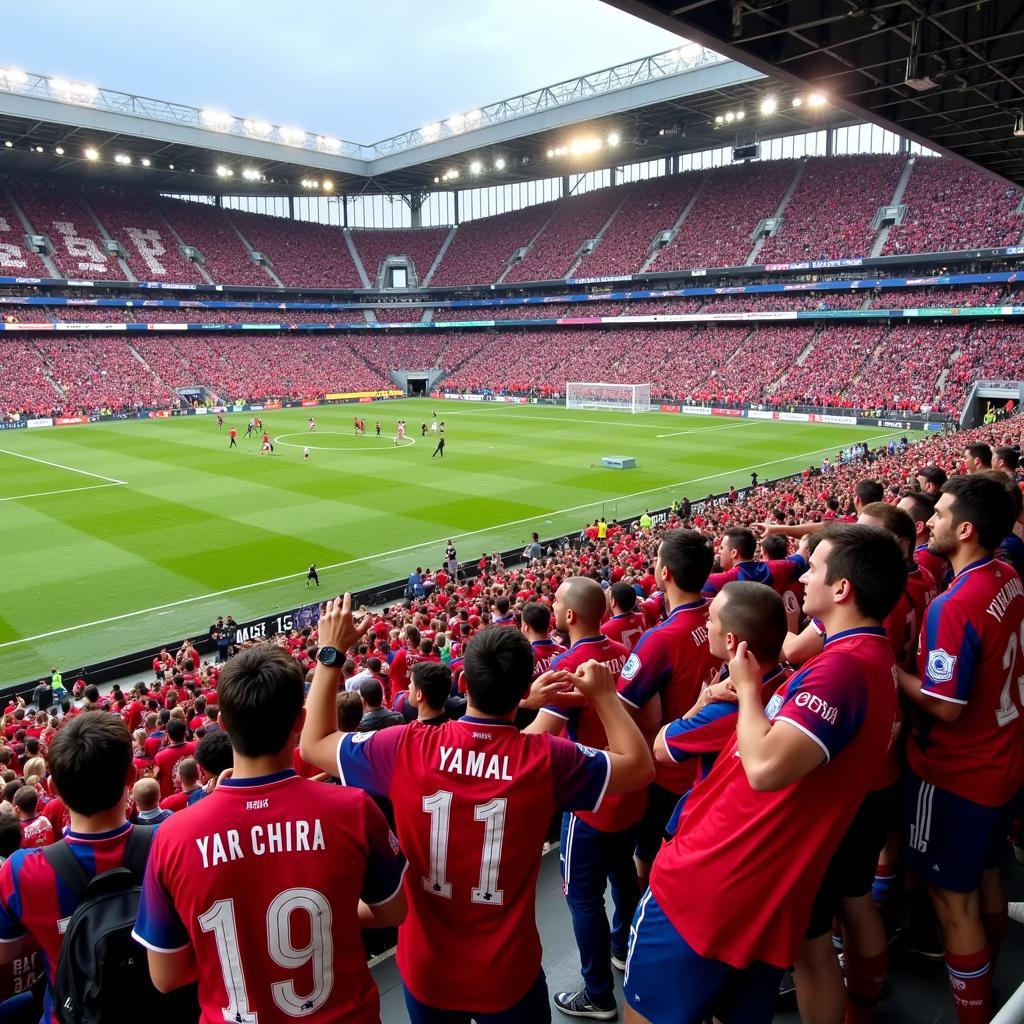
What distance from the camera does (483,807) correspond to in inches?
119

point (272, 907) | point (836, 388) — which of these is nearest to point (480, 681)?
point (272, 907)

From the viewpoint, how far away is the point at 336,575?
23.1 meters

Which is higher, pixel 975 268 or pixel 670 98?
pixel 670 98

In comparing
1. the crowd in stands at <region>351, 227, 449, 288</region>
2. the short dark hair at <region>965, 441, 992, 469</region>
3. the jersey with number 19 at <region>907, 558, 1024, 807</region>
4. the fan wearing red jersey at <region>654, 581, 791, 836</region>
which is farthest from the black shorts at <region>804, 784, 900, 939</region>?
the crowd in stands at <region>351, 227, 449, 288</region>

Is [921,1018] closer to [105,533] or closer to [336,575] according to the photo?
[336,575]

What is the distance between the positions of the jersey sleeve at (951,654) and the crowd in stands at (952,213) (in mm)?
64901

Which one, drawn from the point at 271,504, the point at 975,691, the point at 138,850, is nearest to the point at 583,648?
the point at 975,691

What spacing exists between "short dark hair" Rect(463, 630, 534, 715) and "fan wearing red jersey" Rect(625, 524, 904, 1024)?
810 mm

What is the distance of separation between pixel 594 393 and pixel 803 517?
176 feet

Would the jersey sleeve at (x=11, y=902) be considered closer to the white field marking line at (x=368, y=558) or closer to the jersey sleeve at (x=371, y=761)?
the jersey sleeve at (x=371, y=761)

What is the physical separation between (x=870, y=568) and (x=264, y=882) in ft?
8.16

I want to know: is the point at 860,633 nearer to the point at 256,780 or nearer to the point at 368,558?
the point at 256,780

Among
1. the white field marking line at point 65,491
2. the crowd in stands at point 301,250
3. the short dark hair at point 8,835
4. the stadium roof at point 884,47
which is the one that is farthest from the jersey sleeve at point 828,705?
the crowd in stands at point 301,250

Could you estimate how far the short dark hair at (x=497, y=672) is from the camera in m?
3.07
